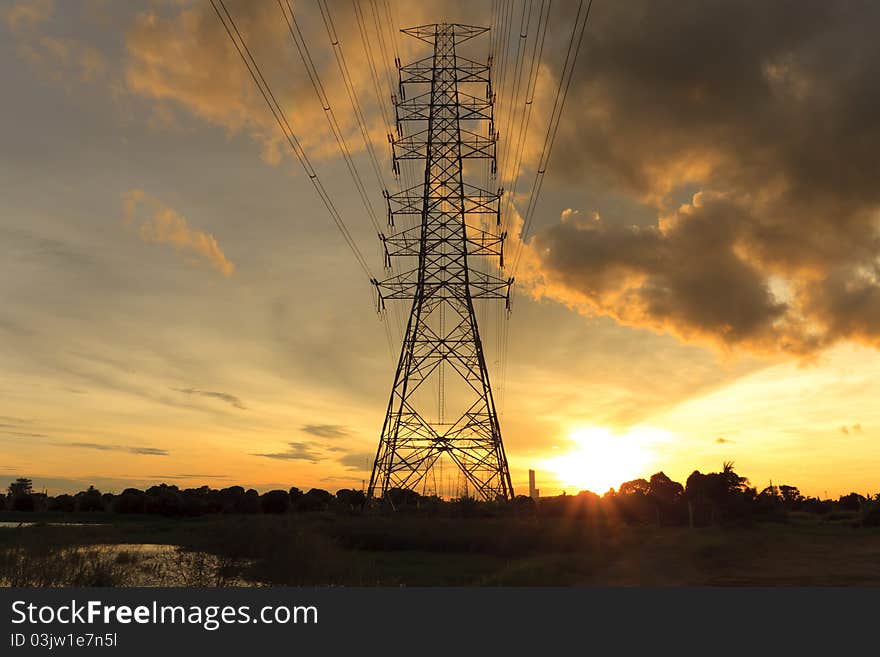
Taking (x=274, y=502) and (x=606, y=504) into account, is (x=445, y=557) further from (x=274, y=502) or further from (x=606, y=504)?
(x=274, y=502)

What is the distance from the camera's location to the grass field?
3525cm

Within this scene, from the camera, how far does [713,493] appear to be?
9438 cm

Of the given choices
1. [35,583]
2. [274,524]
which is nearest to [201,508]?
[274,524]

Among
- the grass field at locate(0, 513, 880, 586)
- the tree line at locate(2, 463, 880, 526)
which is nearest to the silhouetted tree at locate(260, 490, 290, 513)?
the tree line at locate(2, 463, 880, 526)

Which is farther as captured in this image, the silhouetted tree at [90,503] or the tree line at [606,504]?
the silhouetted tree at [90,503]

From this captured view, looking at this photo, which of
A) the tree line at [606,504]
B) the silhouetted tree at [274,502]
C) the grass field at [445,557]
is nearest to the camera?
the grass field at [445,557]

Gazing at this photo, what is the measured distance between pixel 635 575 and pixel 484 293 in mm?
23119

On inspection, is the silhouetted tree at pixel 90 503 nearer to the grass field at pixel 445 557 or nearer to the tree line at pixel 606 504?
the tree line at pixel 606 504

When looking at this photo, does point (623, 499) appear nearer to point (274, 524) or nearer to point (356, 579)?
point (274, 524)

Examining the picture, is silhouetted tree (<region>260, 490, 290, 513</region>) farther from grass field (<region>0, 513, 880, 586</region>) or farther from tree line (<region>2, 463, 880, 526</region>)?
grass field (<region>0, 513, 880, 586</region>)

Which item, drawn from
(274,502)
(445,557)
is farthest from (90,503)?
(445,557)

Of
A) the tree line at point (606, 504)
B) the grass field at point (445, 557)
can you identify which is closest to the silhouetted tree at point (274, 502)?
the tree line at point (606, 504)

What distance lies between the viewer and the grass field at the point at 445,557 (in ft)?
116

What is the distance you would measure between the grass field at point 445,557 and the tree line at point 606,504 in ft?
12.2
